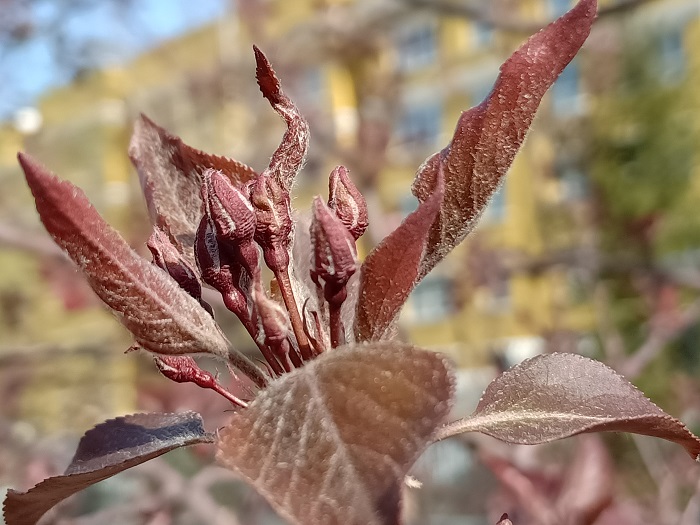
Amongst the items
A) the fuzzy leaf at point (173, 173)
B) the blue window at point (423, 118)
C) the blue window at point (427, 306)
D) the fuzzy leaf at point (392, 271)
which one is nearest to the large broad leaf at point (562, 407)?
the fuzzy leaf at point (392, 271)

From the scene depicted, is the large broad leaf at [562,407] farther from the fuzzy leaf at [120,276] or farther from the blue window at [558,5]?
the blue window at [558,5]

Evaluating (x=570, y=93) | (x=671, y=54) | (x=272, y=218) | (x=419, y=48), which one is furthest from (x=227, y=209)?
(x=671, y=54)

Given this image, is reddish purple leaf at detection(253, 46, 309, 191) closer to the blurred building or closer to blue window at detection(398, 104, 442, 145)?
the blurred building

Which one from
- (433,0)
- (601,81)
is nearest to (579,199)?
(601,81)

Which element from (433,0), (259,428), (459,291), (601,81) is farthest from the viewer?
(601,81)

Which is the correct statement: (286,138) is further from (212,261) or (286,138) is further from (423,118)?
(423,118)

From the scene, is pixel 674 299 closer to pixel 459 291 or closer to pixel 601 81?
pixel 459 291
